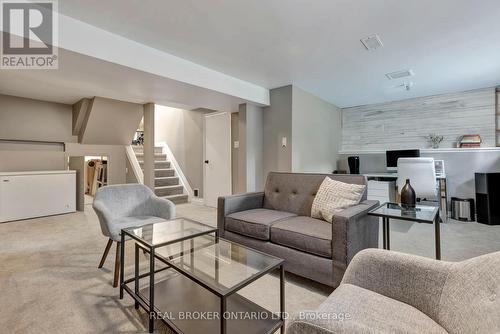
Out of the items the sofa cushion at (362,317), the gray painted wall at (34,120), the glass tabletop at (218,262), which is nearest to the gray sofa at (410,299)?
the sofa cushion at (362,317)

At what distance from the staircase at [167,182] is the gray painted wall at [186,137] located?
0.94 ft

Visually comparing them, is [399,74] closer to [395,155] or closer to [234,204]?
[395,155]

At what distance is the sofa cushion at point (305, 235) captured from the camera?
1.77 m

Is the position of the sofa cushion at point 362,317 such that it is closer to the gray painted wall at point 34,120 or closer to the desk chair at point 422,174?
the desk chair at point 422,174

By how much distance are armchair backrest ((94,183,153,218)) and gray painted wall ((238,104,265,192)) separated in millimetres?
1830

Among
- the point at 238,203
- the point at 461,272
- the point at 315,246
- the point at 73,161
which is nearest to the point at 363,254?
the point at 461,272

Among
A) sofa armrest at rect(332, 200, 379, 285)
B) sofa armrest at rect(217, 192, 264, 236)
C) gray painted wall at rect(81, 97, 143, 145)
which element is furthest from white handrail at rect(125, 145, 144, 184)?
sofa armrest at rect(332, 200, 379, 285)

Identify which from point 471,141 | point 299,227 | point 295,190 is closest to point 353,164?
point 471,141

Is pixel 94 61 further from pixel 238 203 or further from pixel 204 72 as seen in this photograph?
pixel 238 203

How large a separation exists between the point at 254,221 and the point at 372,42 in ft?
7.51

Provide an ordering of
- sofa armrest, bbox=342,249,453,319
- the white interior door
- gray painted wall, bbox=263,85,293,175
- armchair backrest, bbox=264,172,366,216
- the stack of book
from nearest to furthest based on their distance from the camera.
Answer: sofa armrest, bbox=342,249,453,319 → armchair backrest, bbox=264,172,366,216 → gray painted wall, bbox=263,85,293,175 → the stack of book → the white interior door

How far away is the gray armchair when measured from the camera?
2.12 m

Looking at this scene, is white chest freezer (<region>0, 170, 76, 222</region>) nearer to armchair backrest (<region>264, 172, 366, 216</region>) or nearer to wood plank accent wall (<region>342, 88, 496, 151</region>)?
armchair backrest (<region>264, 172, 366, 216</region>)

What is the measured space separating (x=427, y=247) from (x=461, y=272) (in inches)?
89.1
